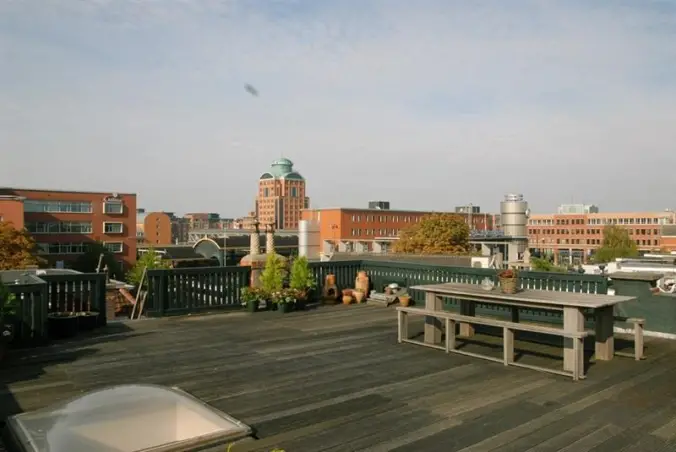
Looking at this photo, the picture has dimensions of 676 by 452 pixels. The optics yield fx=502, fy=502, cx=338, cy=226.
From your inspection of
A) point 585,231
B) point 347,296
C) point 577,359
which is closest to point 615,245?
point 585,231

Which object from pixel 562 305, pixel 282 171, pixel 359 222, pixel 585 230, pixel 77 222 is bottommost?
pixel 562 305

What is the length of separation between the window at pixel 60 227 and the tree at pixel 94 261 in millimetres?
3865

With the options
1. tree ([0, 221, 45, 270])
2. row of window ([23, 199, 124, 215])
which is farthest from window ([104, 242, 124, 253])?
tree ([0, 221, 45, 270])

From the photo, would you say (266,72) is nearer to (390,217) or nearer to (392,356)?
(392,356)

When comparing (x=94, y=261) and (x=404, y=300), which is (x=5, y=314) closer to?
(x=404, y=300)

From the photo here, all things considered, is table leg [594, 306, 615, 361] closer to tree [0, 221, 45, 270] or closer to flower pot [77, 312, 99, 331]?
flower pot [77, 312, 99, 331]

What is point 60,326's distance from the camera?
22.1 feet

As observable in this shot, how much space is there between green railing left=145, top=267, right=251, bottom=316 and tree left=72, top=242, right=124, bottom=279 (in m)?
55.6

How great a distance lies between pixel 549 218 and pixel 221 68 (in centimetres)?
11119

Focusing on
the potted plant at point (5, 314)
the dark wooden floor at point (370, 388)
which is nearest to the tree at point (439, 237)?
the dark wooden floor at point (370, 388)

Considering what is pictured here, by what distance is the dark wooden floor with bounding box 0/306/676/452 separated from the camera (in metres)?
3.43

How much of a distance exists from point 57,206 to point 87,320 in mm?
66013

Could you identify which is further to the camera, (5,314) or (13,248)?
(13,248)

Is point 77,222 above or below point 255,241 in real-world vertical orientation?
above
